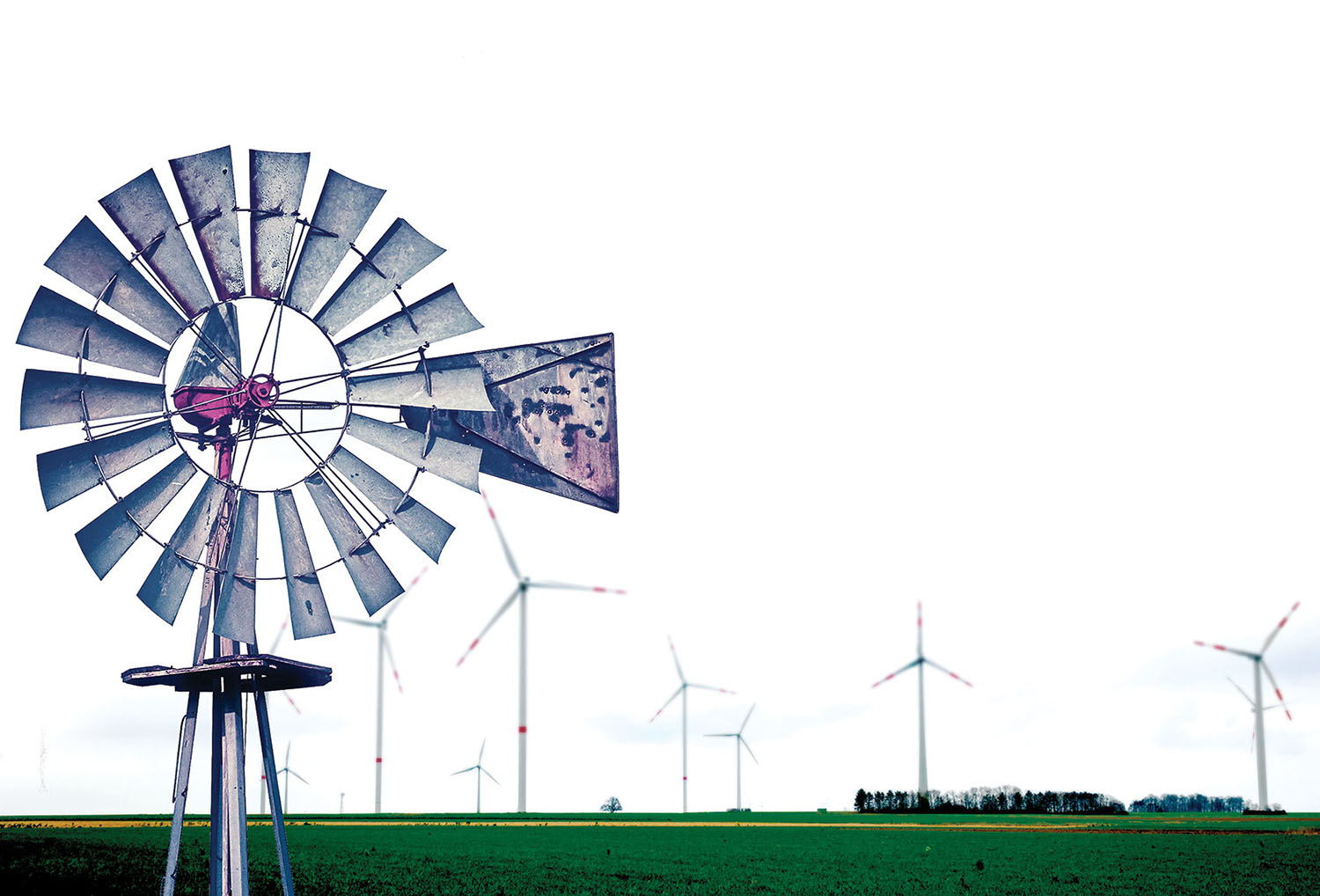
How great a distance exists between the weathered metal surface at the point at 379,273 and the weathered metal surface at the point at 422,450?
1073mm

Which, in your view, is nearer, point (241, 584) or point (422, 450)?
point (241, 584)

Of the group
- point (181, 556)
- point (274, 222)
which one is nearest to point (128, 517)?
point (181, 556)

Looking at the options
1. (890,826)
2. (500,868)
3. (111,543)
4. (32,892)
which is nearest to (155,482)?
(111,543)

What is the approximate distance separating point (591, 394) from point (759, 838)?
27.1 metres

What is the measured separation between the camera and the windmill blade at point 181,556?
11.7m

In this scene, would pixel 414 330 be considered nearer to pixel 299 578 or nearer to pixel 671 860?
pixel 299 578

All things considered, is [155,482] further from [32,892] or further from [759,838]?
[759,838]

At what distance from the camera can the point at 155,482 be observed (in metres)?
11.9

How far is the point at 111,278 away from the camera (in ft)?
38.8

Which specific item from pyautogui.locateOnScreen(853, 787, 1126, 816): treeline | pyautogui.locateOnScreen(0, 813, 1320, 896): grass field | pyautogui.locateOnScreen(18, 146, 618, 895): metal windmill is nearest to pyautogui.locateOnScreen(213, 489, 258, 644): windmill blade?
pyautogui.locateOnScreen(18, 146, 618, 895): metal windmill

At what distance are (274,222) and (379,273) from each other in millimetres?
1161

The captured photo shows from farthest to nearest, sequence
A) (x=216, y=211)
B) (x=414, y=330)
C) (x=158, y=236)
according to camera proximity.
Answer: (x=414, y=330), (x=216, y=211), (x=158, y=236)

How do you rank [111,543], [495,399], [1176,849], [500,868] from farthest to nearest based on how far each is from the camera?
[1176,849], [500,868], [495,399], [111,543]

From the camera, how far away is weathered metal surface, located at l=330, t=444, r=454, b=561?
12414mm
